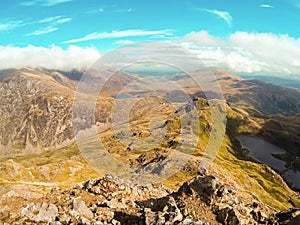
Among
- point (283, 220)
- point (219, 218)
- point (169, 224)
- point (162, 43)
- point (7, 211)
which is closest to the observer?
point (169, 224)

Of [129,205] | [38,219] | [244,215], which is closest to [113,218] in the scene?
[129,205]

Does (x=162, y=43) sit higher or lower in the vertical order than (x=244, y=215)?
higher

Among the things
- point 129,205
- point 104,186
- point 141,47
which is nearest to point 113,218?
point 129,205

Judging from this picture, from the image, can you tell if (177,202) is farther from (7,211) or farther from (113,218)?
(7,211)

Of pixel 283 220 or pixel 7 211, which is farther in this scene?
pixel 283 220

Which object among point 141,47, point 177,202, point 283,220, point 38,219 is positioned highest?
point 141,47

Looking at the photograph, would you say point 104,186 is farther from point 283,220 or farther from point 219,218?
point 283,220

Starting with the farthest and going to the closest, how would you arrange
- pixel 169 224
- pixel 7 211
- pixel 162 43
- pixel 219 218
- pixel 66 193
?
1. pixel 162 43
2. pixel 66 193
3. pixel 219 218
4. pixel 7 211
5. pixel 169 224
